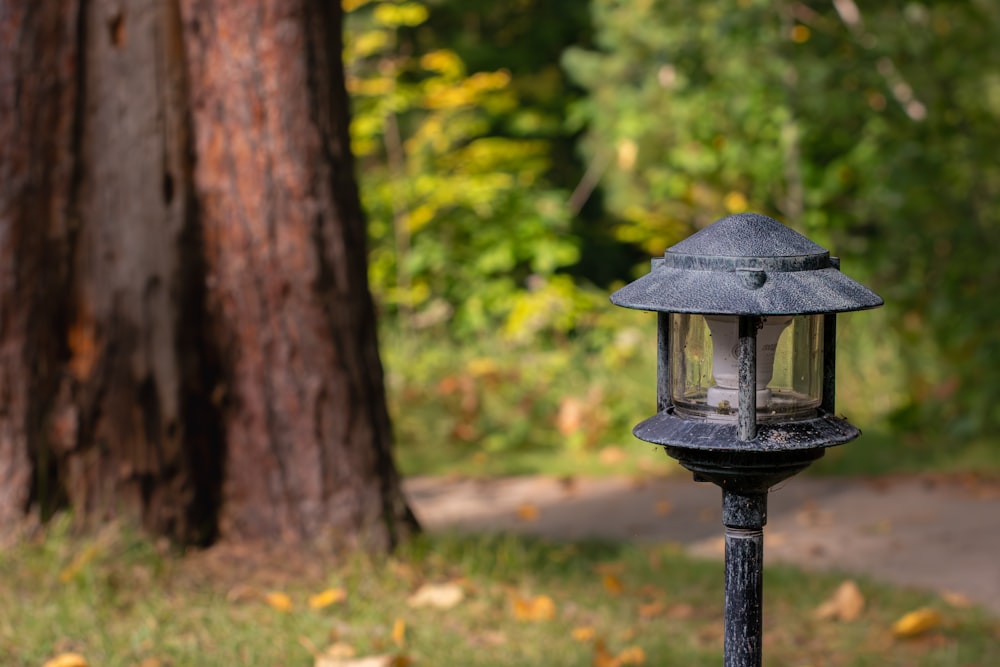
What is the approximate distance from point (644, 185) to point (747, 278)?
31.2 ft

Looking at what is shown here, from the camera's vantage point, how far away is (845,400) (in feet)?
27.7

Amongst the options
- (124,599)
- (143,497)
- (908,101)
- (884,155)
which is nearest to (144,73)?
(143,497)

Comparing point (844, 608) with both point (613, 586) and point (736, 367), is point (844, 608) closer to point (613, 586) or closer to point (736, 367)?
point (613, 586)

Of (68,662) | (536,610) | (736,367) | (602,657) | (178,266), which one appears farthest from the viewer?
(178,266)

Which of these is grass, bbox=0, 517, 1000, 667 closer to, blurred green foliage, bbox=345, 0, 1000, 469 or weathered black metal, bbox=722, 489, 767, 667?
weathered black metal, bbox=722, 489, 767, 667

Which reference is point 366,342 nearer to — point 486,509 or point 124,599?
point 124,599

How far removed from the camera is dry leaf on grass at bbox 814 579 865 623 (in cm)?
430

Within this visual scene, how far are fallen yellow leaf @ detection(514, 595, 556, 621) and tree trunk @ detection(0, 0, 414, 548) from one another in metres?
0.63

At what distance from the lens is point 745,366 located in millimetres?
2367

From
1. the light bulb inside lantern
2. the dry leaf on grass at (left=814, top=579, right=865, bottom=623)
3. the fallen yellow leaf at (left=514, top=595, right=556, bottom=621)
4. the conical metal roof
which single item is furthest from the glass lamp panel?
the dry leaf on grass at (left=814, top=579, right=865, bottom=623)

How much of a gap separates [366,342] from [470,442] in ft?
12.4

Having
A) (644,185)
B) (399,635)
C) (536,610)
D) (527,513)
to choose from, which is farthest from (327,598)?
(644,185)

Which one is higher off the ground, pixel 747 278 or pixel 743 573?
pixel 747 278

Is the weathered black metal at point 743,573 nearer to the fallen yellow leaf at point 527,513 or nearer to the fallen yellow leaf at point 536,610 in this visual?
the fallen yellow leaf at point 536,610
